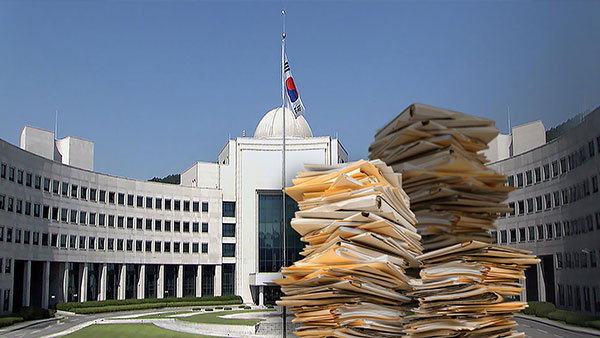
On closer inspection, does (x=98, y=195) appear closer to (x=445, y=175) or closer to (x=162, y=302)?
(x=162, y=302)

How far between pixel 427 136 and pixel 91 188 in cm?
6459

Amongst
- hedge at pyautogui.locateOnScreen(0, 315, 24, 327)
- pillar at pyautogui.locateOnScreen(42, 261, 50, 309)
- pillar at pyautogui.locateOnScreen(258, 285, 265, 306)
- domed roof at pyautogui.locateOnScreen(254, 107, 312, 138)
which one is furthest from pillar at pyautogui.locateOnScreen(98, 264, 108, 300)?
domed roof at pyautogui.locateOnScreen(254, 107, 312, 138)

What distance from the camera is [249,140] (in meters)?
74.1

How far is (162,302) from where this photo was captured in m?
66.5

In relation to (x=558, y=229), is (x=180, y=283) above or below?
below

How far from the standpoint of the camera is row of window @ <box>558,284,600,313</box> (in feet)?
20.3

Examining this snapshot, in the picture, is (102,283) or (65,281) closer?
(65,281)

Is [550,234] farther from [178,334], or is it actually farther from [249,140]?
[249,140]

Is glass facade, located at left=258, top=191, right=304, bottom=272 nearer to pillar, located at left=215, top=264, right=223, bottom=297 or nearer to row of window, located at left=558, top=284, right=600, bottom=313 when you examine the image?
pillar, located at left=215, top=264, right=223, bottom=297

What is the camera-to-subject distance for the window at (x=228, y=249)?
75.6 meters

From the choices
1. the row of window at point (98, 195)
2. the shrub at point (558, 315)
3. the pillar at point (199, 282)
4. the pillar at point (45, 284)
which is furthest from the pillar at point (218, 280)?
the shrub at point (558, 315)

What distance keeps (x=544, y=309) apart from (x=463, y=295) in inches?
115

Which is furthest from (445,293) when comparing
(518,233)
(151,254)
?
(151,254)

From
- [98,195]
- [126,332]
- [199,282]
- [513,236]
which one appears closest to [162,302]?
[199,282]
